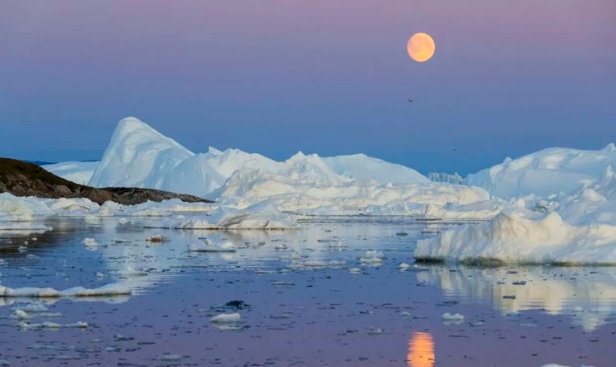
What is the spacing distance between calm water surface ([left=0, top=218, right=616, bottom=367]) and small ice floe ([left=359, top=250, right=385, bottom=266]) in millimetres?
277

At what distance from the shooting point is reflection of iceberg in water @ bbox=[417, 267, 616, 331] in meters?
14.0

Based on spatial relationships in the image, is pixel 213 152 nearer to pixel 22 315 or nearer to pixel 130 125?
pixel 130 125

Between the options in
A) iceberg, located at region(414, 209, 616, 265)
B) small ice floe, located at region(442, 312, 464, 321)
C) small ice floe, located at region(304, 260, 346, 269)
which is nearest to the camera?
small ice floe, located at region(442, 312, 464, 321)

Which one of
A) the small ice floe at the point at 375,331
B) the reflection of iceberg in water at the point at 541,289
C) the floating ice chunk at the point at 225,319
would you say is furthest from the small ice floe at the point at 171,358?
the reflection of iceberg in water at the point at 541,289

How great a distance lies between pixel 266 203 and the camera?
45.0 metres

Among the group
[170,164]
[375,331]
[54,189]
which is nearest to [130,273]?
[375,331]

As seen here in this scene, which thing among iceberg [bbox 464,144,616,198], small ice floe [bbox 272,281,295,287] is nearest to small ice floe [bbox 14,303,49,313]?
small ice floe [bbox 272,281,295,287]

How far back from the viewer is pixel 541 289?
53.8 feet

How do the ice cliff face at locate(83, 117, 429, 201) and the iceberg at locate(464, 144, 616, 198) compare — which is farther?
the ice cliff face at locate(83, 117, 429, 201)

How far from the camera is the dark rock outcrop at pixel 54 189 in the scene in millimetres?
94938

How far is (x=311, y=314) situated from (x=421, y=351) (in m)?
3.17

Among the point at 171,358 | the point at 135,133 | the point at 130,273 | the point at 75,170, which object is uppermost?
the point at 135,133

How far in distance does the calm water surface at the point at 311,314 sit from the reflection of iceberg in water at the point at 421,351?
2 cm

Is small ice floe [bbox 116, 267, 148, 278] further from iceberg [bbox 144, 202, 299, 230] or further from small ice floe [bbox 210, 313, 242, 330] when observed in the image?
iceberg [bbox 144, 202, 299, 230]
